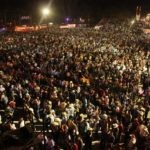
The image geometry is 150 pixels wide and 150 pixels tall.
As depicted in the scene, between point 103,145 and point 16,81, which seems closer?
point 103,145

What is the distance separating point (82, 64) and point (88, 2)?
7474cm

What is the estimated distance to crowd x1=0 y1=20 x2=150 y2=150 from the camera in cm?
1442

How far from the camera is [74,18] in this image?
101188mm

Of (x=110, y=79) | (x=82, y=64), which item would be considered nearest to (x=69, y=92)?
Answer: (x=110, y=79)

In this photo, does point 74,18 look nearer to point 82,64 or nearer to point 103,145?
point 82,64

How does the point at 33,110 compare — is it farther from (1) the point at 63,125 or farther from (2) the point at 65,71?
(2) the point at 65,71

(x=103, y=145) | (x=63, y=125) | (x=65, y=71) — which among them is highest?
(x=65, y=71)

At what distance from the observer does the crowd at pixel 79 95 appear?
1442 cm

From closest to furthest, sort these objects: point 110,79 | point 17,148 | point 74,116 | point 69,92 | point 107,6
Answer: point 17,148 < point 74,116 < point 69,92 < point 110,79 < point 107,6

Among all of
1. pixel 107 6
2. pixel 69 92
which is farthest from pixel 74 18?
pixel 69 92

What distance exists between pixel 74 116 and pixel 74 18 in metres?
86.0

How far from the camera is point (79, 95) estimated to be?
2108 centimetres

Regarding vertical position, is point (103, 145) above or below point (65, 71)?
below

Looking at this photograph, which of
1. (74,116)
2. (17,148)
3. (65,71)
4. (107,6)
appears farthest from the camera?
(107,6)
